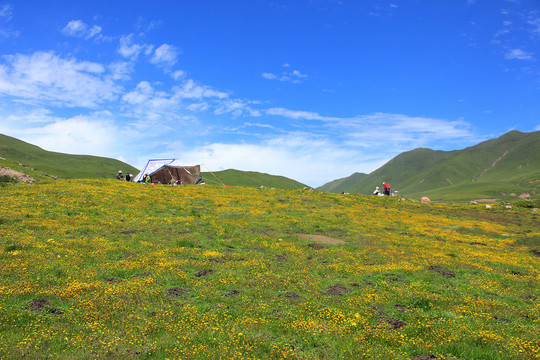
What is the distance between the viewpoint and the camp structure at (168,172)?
62.0 m

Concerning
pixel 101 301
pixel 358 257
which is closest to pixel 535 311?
pixel 358 257

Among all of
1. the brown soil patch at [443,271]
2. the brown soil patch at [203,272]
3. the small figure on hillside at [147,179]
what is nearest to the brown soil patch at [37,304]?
the brown soil patch at [203,272]

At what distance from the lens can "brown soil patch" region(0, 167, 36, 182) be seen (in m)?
39.9

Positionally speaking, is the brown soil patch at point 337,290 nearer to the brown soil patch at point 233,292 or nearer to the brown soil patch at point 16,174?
the brown soil patch at point 233,292

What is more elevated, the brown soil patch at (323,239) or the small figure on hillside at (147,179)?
the small figure on hillside at (147,179)

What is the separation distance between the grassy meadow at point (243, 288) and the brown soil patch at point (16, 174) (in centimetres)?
1089

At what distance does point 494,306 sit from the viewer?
13484mm

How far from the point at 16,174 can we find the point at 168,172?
83.5 ft

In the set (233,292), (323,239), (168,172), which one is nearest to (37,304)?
(233,292)

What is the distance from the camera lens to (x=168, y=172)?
6284 cm

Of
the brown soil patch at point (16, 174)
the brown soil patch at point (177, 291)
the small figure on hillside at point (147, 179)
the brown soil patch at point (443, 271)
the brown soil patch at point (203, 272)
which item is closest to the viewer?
the brown soil patch at point (177, 291)

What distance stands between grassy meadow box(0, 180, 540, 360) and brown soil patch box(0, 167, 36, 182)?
1089cm

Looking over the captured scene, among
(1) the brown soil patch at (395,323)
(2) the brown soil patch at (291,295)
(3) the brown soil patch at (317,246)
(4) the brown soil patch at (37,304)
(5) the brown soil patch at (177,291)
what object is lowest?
(1) the brown soil patch at (395,323)

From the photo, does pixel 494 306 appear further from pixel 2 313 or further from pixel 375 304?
pixel 2 313
